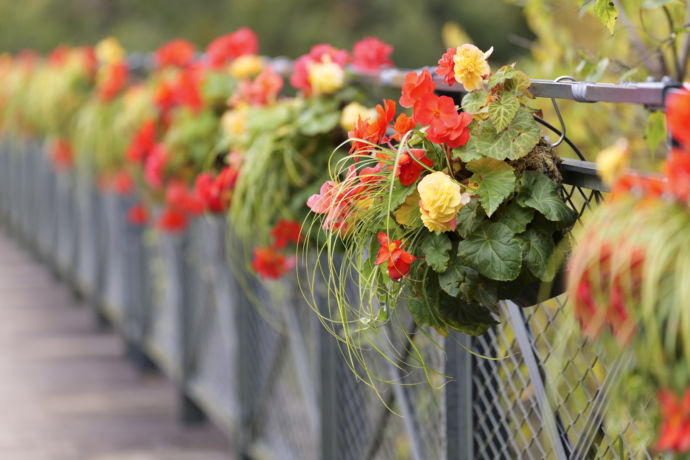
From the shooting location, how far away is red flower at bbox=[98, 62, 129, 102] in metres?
5.09

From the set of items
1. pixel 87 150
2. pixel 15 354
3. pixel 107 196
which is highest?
pixel 87 150

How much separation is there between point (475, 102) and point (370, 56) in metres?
1.13

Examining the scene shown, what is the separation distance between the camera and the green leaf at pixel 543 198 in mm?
1528

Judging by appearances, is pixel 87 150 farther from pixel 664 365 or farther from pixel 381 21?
pixel 381 21

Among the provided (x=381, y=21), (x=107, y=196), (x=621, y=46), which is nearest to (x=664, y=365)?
(x=621, y=46)

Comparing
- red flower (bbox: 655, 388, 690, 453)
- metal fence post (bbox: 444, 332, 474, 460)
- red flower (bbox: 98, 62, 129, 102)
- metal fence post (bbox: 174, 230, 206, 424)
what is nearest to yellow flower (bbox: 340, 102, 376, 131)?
metal fence post (bbox: 444, 332, 474, 460)

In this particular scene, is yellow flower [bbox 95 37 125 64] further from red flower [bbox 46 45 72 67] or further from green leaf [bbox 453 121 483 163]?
green leaf [bbox 453 121 483 163]

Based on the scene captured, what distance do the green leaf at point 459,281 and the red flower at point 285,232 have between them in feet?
3.53

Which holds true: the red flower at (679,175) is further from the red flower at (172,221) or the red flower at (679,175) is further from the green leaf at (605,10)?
the red flower at (172,221)

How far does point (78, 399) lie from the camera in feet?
17.4

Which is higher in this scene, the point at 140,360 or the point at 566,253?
the point at 566,253

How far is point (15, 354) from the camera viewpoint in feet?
20.2

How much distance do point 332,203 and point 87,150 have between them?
12.8 feet

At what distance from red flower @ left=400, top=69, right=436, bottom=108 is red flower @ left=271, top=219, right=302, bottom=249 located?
106cm
